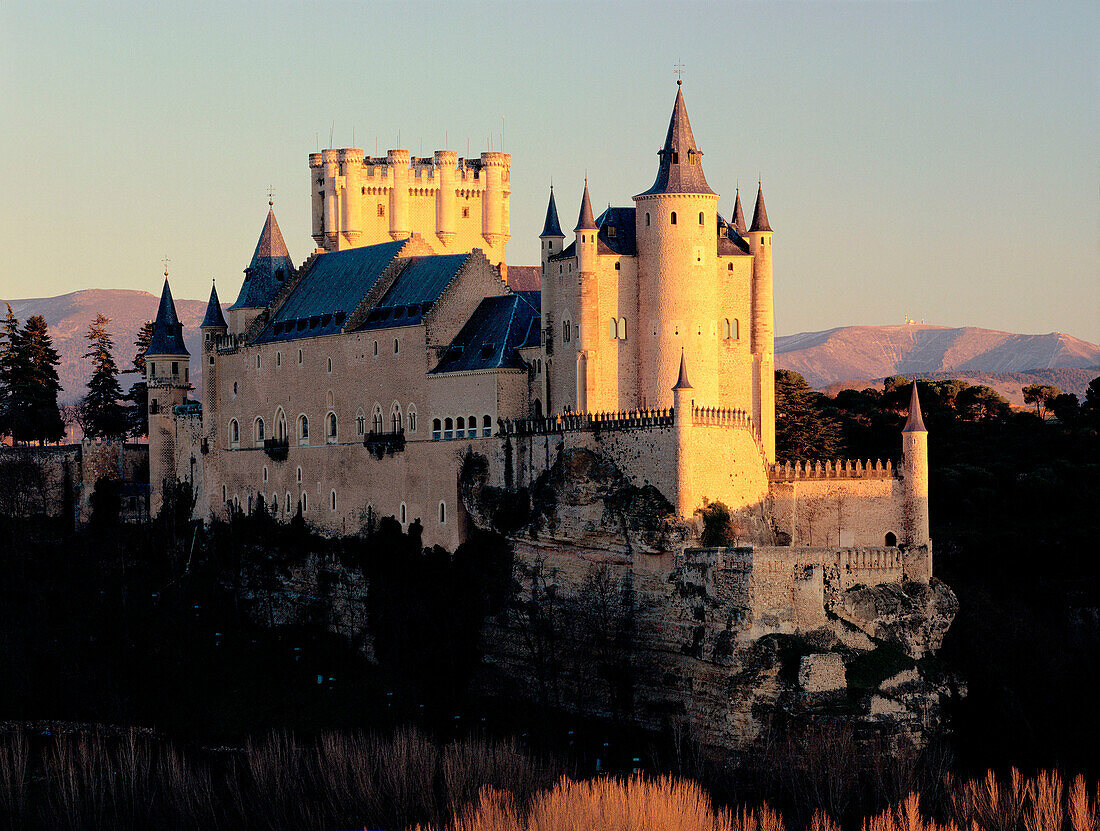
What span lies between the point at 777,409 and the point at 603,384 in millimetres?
23341

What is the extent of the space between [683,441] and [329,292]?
1103 inches

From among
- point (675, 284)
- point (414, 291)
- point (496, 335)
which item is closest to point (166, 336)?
point (414, 291)

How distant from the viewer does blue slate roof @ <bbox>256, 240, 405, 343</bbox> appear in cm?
9494

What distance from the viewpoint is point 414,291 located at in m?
91.8

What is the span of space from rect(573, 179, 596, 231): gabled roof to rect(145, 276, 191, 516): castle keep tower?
33.4m

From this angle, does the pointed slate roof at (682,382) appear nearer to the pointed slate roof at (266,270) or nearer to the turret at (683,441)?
the turret at (683,441)

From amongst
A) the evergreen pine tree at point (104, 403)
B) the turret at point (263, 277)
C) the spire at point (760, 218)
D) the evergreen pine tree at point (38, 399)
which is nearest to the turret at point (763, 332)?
the spire at point (760, 218)

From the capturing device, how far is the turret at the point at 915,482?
82000mm

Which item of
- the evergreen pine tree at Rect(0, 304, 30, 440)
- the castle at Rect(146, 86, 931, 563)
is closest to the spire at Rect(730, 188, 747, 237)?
the castle at Rect(146, 86, 931, 563)

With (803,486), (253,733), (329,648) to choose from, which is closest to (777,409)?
(803,486)

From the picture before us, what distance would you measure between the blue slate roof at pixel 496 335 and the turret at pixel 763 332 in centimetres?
978

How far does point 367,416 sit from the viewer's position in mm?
91938

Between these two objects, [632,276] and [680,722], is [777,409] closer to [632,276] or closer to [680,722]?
[632,276]

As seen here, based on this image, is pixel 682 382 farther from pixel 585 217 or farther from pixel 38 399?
pixel 38 399
